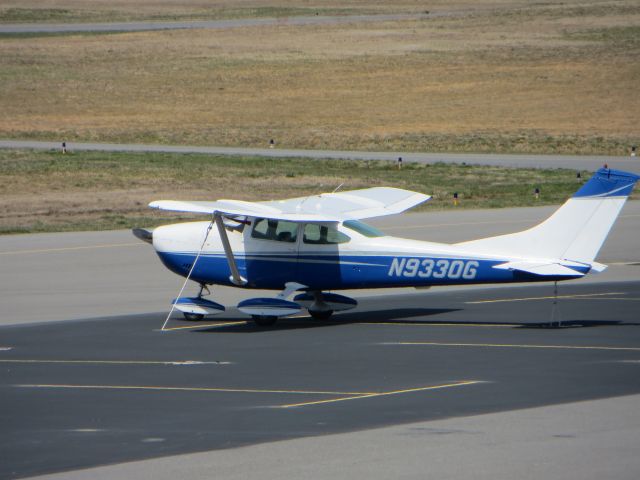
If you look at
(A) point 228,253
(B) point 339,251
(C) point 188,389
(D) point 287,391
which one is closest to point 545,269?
(B) point 339,251

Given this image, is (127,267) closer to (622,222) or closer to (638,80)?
(622,222)

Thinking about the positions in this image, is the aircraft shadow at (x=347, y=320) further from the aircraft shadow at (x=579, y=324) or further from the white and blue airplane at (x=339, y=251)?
the aircraft shadow at (x=579, y=324)

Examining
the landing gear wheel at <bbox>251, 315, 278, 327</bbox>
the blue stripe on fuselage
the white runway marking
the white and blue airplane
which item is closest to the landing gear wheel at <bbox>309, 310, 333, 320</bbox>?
the white and blue airplane

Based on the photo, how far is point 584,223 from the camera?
2100 centimetres

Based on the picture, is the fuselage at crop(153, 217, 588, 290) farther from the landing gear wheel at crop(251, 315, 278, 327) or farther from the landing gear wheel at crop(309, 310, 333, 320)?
the landing gear wheel at crop(309, 310, 333, 320)

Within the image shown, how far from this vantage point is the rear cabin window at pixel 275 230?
22.7 m

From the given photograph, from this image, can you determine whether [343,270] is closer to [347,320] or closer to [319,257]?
[319,257]

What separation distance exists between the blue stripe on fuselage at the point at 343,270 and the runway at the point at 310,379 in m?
0.86

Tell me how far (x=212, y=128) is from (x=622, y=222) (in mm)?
36509

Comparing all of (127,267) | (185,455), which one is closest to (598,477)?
(185,455)

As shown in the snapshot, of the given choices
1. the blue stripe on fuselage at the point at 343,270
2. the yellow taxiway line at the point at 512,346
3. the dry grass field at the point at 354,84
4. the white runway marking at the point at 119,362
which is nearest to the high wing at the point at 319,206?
the blue stripe on fuselage at the point at 343,270

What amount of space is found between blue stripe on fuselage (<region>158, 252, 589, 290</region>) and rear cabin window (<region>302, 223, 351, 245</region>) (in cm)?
26

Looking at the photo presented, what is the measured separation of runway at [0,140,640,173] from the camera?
57531 mm

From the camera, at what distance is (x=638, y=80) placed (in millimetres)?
83562
